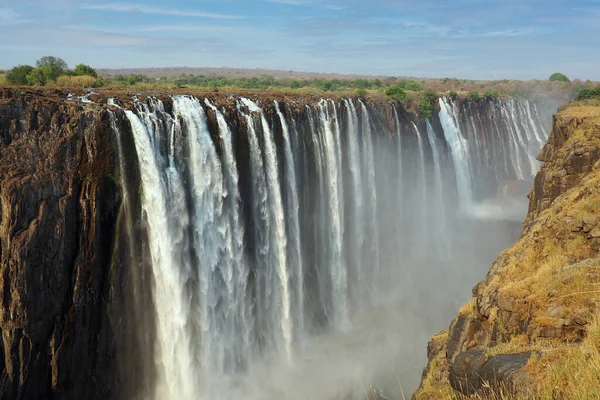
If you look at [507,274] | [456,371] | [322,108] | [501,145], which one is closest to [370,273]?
[322,108]

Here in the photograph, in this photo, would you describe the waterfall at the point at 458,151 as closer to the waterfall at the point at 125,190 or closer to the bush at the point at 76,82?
the bush at the point at 76,82

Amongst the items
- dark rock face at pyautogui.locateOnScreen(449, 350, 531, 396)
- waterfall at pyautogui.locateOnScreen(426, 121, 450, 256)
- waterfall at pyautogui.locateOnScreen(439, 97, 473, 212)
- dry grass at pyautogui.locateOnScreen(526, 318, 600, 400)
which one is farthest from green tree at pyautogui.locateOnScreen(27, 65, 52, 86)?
waterfall at pyautogui.locateOnScreen(439, 97, 473, 212)

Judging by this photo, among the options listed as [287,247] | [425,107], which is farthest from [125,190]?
[425,107]

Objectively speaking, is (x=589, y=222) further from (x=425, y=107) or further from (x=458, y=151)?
(x=458, y=151)

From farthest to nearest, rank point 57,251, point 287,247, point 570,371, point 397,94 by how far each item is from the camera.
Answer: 1. point 397,94
2. point 287,247
3. point 57,251
4. point 570,371

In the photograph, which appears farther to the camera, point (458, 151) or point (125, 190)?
point (458, 151)

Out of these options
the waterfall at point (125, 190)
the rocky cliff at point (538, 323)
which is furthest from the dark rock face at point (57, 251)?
the rocky cliff at point (538, 323)

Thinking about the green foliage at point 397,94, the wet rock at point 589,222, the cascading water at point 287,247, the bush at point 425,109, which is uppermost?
the green foliage at point 397,94

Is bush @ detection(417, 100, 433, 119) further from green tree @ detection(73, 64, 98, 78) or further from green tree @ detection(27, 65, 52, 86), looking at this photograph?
green tree @ detection(27, 65, 52, 86)
